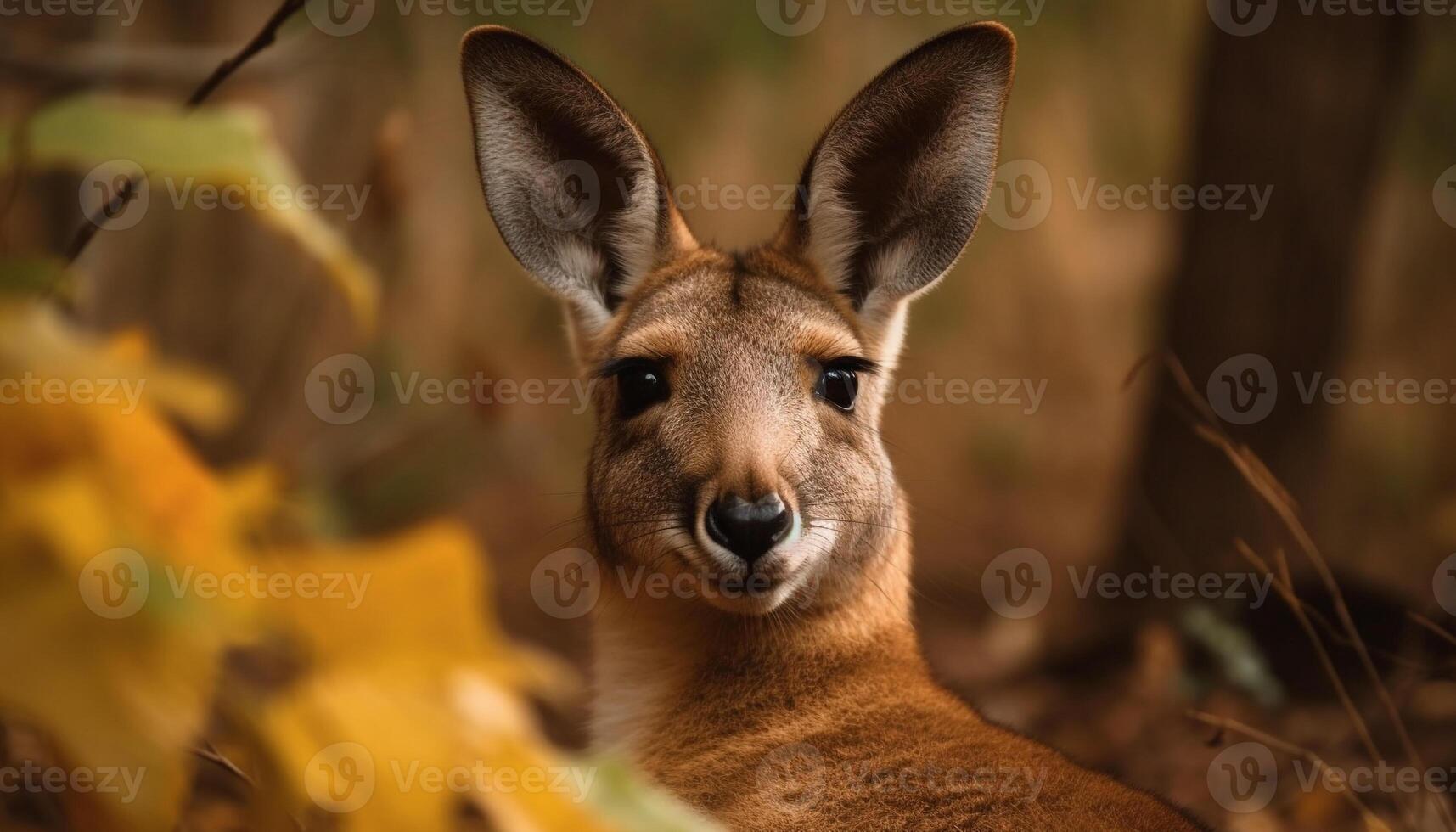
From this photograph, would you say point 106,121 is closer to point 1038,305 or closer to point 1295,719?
point 1295,719

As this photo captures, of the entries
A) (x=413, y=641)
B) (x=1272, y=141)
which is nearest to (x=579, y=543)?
(x=413, y=641)

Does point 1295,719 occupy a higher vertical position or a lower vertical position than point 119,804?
lower

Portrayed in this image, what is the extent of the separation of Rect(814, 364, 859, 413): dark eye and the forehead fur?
0.06 m

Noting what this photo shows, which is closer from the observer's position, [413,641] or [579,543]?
[413,641]

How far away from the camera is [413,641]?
1736 millimetres

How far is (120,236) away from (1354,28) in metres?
6.87
